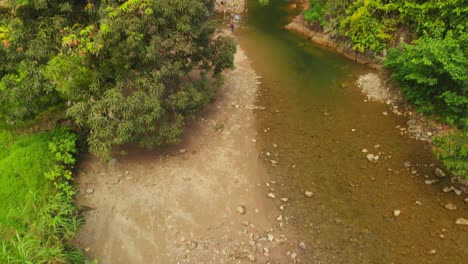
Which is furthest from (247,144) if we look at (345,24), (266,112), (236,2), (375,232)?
(236,2)

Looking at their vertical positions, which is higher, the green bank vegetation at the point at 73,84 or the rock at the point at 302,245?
the green bank vegetation at the point at 73,84

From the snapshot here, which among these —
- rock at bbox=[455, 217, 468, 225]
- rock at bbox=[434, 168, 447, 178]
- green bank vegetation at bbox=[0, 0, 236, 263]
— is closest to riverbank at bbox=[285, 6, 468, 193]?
rock at bbox=[434, 168, 447, 178]

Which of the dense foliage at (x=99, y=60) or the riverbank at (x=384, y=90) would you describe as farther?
the riverbank at (x=384, y=90)

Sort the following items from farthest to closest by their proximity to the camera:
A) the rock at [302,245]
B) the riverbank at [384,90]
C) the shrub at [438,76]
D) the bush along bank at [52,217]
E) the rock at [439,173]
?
the riverbank at [384,90]
the shrub at [438,76]
the rock at [439,173]
the rock at [302,245]
the bush along bank at [52,217]

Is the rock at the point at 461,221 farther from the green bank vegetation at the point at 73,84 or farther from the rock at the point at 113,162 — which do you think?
the rock at the point at 113,162

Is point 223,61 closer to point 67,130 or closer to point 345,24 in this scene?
point 67,130

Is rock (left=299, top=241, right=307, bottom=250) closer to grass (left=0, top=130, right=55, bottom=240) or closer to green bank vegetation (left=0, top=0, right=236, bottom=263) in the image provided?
green bank vegetation (left=0, top=0, right=236, bottom=263)

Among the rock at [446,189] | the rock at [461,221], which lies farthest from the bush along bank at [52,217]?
the rock at [446,189]
